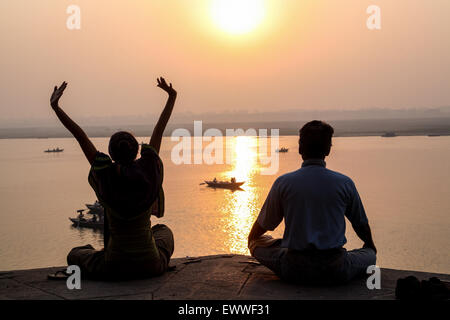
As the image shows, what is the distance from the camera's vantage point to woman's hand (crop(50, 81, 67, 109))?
3699 mm

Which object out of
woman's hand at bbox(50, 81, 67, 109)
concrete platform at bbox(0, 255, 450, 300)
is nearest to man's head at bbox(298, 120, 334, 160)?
concrete platform at bbox(0, 255, 450, 300)

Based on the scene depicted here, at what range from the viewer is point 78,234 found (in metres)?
41.6

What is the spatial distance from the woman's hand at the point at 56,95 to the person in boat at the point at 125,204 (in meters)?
0.07

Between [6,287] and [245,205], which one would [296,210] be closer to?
[6,287]

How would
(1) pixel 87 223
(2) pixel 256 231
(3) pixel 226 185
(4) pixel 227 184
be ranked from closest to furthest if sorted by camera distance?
(2) pixel 256 231 < (1) pixel 87 223 < (4) pixel 227 184 < (3) pixel 226 185

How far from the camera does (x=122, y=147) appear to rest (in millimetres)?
3383

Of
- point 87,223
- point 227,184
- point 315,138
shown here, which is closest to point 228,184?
point 227,184

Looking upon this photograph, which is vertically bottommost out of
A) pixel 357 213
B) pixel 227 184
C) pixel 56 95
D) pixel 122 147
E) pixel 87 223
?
pixel 87 223

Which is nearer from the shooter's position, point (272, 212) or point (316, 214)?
point (316, 214)

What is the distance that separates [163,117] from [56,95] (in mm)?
862

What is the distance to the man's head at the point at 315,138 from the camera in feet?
10.4

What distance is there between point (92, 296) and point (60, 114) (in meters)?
1.44

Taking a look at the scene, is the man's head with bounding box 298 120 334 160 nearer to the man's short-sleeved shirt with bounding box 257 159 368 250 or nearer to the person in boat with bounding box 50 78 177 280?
the man's short-sleeved shirt with bounding box 257 159 368 250

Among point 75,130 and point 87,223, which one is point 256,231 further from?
point 87,223
